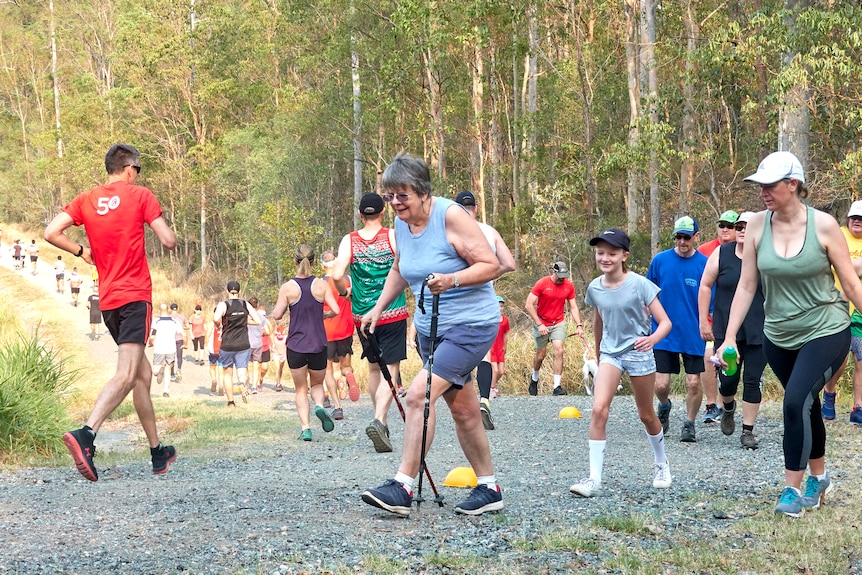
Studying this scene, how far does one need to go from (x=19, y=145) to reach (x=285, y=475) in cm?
7461

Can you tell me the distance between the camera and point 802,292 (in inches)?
226

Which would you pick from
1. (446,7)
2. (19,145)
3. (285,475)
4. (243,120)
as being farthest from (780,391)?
(19,145)

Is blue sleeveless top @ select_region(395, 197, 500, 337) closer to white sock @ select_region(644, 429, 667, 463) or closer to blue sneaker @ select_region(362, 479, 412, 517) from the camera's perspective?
blue sneaker @ select_region(362, 479, 412, 517)

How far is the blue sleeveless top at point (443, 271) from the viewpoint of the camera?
5.79 m

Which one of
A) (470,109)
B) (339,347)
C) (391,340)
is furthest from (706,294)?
(470,109)

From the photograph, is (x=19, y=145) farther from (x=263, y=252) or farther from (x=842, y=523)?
(x=842, y=523)

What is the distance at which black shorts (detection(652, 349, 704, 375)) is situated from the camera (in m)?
9.74

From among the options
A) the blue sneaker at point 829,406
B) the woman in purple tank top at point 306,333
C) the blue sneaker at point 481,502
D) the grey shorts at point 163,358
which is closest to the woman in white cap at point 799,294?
the blue sneaker at point 481,502

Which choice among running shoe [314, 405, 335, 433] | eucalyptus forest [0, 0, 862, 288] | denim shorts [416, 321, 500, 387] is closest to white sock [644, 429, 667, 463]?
denim shorts [416, 321, 500, 387]

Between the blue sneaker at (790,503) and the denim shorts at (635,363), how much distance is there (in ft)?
4.58

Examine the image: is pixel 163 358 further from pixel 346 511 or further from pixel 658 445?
pixel 346 511

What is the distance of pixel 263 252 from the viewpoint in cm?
3972

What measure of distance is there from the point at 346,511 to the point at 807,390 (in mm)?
2608

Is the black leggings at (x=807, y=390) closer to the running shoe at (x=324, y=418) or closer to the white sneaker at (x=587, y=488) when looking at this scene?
the white sneaker at (x=587, y=488)
